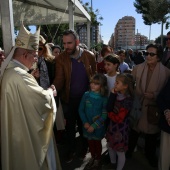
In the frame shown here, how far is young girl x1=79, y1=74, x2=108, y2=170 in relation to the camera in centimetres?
322

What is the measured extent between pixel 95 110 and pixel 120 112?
16.3 inches

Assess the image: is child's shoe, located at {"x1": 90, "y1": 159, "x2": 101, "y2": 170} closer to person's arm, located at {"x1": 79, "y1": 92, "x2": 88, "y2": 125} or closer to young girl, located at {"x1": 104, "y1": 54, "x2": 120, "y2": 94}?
person's arm, located at {"x1": 79, "y1": 92, "x2": 88, "y2": 125}

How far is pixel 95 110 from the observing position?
10.7ft

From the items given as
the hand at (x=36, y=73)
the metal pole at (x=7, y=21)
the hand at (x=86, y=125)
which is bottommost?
the hand at (x=86, y=125)

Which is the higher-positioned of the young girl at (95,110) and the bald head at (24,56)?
the bald head at (24,56)

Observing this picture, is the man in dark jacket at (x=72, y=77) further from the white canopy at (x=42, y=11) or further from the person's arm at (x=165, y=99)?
the white canopy at (x=42, y=11)

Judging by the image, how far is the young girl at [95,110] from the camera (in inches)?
127

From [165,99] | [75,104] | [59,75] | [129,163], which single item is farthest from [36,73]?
[129,163]

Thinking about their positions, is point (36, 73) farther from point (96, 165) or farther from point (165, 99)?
point (165, 99)

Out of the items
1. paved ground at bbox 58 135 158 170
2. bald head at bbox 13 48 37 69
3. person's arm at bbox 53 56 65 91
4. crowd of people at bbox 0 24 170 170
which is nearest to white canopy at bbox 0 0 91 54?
person's arm at bbox 53 56 65 91

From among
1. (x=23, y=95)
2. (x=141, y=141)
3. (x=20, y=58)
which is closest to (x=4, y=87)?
(x=23, y=95)

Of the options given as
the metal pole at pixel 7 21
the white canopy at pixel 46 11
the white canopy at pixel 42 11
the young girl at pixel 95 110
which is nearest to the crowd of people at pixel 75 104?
the young girl at pixel 95 110

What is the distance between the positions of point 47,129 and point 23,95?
51cm

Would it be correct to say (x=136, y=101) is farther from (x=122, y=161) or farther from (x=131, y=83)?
(x=122, y=161)
